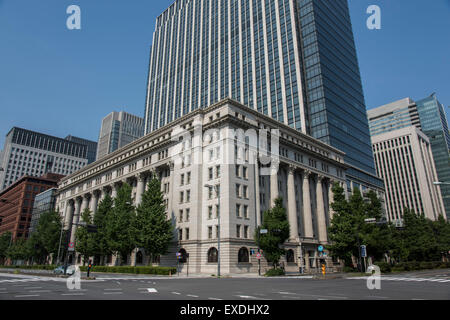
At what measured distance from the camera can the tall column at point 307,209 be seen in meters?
59.8

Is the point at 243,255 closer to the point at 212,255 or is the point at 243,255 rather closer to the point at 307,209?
the point at 212,255

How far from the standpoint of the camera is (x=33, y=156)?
178875 mm

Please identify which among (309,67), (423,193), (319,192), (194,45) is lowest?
(319,192)

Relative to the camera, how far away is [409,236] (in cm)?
6625

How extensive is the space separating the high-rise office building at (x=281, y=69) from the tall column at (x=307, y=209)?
23933 mm

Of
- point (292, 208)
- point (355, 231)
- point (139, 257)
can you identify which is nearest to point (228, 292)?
point (355, 231)

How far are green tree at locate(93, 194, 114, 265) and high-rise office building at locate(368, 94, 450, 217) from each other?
186623 millimetres

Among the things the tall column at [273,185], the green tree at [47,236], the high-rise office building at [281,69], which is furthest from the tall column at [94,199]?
the tall column at [273,185]

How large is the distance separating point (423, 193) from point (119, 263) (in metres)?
157

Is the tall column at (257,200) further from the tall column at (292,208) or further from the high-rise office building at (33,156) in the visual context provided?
the high-rise office building at (33,156)

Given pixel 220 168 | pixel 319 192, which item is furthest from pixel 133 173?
pixel 319 192

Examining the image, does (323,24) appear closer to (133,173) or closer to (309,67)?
(309,67)

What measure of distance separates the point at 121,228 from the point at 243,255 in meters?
21.6
